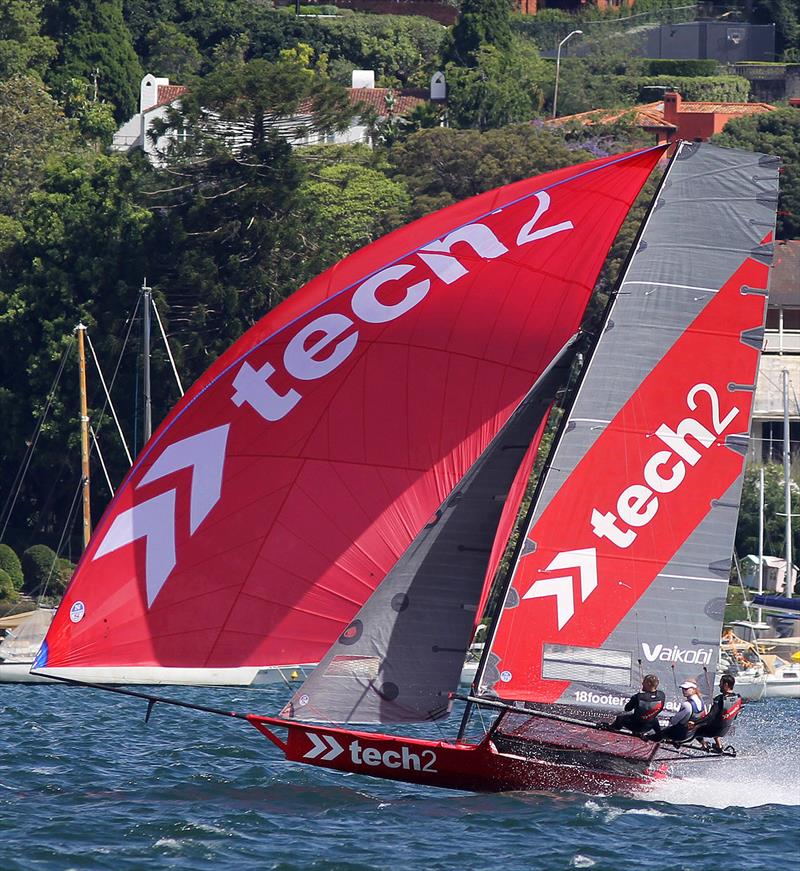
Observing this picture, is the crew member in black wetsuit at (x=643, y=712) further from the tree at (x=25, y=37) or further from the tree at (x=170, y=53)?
the tree at (x=170, y=53)

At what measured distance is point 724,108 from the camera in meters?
65.9

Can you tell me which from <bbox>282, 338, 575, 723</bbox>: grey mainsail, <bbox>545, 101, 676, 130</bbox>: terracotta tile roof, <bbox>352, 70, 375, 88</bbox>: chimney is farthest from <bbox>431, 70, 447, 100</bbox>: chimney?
<bbox>282, 338, 575, 723</bbox>: grey mainsail

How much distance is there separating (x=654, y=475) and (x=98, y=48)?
58437 mm

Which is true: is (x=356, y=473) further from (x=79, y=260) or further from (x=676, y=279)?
(x=79, y=260)

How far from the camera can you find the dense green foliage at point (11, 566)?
35531mm

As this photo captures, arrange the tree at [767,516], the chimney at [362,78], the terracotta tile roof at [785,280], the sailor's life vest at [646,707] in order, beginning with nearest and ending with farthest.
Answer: the sailor's life vest at [646,707] → the tree at [767,516] → the terracotta tile roof at [785,280] → the chimney at [362,78]

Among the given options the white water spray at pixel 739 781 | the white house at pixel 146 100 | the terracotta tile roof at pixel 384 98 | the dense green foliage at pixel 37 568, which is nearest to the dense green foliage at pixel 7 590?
the dense green foliage at pixel 37 568

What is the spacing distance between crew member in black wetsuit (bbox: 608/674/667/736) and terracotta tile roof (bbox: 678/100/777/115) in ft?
174

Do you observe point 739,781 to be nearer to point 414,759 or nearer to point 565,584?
point 565,584

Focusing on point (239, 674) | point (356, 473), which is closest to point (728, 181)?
point (356, 473)

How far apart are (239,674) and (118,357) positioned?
1381cm

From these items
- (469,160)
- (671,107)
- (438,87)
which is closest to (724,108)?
(671,107)

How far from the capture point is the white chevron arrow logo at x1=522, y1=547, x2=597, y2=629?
14430mm

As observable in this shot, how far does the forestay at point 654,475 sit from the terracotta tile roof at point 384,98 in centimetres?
5006
